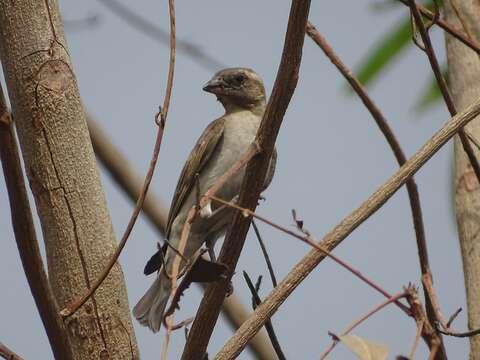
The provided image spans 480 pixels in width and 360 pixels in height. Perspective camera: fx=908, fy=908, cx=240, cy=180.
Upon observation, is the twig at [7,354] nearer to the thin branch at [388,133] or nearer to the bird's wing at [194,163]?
the thin branch at [388,133]

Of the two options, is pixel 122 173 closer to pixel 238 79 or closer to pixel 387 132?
pixel 238 79

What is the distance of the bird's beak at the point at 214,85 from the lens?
5.68m

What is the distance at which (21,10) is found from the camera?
2.78 metres

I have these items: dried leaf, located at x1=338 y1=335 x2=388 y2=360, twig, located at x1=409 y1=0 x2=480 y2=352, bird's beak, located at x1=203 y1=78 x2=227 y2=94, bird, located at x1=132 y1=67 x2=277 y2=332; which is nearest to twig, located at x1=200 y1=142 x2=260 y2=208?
dried leaf, located at x1=338 y1=335 x2=388 y2=360

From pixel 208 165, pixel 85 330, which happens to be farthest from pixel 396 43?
pixel 85 330

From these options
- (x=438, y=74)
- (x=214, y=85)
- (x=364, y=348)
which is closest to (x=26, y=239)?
(x=364, y=348)

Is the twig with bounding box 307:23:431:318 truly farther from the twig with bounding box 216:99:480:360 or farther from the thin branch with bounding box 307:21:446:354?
the twig with bounding box 216:99:480:360

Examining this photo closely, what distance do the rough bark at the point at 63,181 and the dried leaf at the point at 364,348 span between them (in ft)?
2.98

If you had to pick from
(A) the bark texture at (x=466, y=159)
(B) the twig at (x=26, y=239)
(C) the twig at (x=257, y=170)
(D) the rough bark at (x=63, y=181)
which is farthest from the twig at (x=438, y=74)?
(B) the twig at (x=26, y=239)

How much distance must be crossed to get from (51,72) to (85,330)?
791mm

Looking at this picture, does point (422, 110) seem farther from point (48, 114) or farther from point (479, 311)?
point (48, 114)

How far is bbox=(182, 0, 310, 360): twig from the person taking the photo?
7.68 ft

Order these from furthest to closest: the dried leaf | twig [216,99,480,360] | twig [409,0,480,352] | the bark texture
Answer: the bark texture
twig [409,0,480,352]
twig [216,99,480,360]
the dried leaf

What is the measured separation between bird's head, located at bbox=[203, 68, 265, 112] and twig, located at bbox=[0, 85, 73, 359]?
3.55 metres
